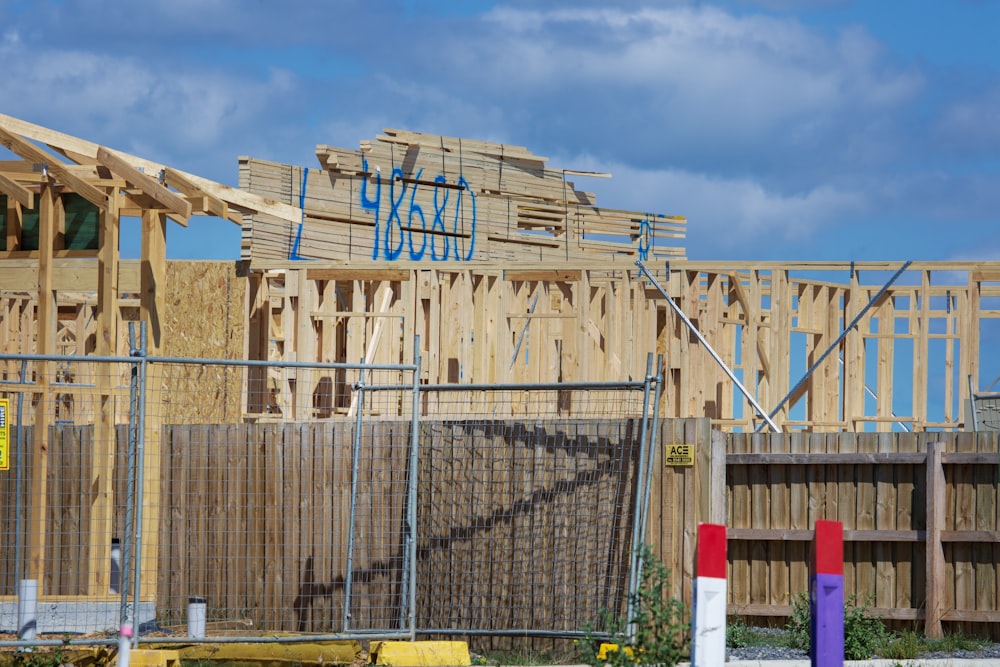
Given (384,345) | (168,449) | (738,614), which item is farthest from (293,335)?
(738,614)

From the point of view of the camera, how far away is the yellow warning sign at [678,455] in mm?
12594

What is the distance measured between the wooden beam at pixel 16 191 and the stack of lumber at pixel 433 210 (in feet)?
24.4

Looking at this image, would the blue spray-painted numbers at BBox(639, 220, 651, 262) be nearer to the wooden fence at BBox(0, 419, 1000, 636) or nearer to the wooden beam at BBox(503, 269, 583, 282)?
Result: the wooden beam at BBox(503, 269, 583, 282)

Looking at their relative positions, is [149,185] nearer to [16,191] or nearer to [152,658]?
[16,191]

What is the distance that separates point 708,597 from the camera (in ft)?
25.6

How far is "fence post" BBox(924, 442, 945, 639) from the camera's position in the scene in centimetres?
1348

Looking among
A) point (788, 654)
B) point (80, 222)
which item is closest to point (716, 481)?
point (788, 654)

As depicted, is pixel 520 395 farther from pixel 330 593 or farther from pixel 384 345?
pixel 330 593

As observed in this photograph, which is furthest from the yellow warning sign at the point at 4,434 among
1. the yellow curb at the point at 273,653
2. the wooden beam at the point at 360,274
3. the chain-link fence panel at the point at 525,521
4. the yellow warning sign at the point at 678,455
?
the wooden beam at the point at 360,274

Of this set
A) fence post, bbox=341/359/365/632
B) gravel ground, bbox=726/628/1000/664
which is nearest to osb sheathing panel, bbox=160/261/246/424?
fence post, bbox=341/359/365/632

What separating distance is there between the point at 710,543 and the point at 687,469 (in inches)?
192

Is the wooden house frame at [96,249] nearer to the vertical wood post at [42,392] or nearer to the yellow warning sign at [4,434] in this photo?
the vertical wood post at [42,392]

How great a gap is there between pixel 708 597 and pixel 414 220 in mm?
19899

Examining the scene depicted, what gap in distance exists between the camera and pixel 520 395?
23.0 meters
